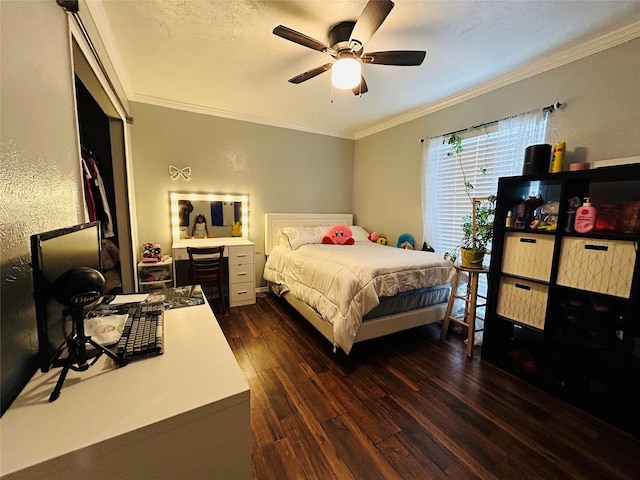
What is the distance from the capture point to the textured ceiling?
5.39ft

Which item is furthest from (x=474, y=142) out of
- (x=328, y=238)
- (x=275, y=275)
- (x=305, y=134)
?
(x=275, y=275)

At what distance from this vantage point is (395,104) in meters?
3.10

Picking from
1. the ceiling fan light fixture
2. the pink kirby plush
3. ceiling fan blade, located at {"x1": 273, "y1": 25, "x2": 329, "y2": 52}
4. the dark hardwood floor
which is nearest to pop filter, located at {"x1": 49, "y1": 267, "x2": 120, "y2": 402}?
the dark hardwood floor

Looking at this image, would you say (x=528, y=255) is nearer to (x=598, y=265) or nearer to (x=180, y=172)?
(x=598, y=265)

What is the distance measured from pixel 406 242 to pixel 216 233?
2524 mm

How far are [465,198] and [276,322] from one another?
Result: 248 cm

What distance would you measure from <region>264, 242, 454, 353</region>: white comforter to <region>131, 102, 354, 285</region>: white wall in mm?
1344

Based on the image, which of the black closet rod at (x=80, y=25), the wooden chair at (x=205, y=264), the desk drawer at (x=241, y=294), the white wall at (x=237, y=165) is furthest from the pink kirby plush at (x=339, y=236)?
the black closet rod at (x=80, y=25)

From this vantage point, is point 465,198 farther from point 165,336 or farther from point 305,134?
point 165,336

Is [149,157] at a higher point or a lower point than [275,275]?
higher

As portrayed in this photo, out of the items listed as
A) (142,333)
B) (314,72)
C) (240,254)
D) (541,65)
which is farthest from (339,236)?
(142,333)

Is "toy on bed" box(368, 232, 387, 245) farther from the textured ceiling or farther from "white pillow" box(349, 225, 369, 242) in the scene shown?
the textured ceiling

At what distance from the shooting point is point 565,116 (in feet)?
6.89

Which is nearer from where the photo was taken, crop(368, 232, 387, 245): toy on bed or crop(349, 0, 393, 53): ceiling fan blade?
crop(349, 0, 393, 53): ceiling fan blade
